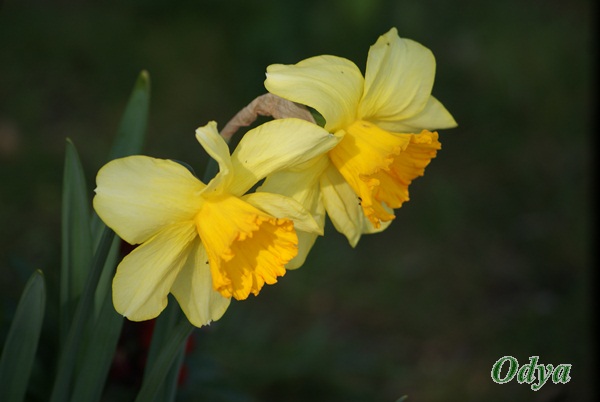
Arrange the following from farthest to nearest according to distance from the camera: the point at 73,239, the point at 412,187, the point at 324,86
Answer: the point at 412,187 < the point at 73,239 < the point at 324,86

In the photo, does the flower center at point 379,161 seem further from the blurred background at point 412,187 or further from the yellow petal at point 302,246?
the blurred background at point 412,187

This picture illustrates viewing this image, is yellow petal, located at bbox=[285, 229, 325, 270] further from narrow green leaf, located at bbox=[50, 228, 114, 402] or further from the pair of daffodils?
narrow green leaf, located at bbox=[50, 228, 114, 402]

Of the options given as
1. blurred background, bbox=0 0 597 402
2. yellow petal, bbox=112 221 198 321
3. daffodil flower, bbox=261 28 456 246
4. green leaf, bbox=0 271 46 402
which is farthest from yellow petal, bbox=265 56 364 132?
blurred background, bbox=0 0 597 402

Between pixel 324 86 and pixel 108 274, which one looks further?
pixel 108 274

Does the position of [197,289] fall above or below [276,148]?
below

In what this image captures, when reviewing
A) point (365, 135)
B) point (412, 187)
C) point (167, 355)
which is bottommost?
point (167, 355)

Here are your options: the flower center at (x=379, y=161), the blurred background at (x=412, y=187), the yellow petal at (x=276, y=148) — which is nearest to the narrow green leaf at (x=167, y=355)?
the yellow petal at (x=276, y=148)

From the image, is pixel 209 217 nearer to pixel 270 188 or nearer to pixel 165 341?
pixel 270 188

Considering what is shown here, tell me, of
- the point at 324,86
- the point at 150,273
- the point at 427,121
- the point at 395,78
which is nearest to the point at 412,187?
the point at 427,121
